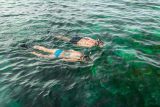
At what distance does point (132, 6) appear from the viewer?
19.1 meters

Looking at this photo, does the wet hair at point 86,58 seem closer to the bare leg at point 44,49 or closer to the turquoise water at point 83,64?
the turquoise water at point 83,64

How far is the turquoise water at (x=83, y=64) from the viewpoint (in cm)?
805

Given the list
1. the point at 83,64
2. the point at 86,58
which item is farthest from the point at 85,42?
the point at 83,64

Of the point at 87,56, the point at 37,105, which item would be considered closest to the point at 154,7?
the point at 87,56

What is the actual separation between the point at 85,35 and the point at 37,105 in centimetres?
608

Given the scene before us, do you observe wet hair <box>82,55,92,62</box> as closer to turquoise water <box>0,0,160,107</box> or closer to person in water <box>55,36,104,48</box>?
turquoise water <box>0,0,160,107</box>

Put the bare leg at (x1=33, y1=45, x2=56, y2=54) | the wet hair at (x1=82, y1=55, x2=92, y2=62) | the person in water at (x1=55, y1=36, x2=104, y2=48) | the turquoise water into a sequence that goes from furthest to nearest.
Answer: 1. the person in water at (x1=55, y1=36, x2=104, y2=48)
2. the bare leg at (x1=33, y1=45, x2=56, y2=54)
3. the wet hair at (x1=82, y1=55, x2=92, y2=62)
4. the turquoise water

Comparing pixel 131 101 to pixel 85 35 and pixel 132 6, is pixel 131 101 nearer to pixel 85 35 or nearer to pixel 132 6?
pixel 85 35

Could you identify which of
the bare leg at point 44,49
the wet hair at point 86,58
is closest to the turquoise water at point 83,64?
the wet hair at point 86,58

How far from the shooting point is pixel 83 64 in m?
9.97

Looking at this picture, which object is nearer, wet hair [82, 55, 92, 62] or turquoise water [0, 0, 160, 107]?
turquoise water [0, 0, 160, 107]

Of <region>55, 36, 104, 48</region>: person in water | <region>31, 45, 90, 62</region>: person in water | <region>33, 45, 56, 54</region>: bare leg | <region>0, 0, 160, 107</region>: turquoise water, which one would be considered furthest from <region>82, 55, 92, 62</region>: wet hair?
<region>33, 45, 56, 54</region>: bare leg

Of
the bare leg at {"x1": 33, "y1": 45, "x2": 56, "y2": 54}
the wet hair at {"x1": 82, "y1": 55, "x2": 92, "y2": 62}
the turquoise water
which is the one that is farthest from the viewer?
the bare leg at {"x1": 33, "y1": 45, "x2": 56, "y2": 54}

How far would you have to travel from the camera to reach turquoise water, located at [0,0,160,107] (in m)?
8.05
